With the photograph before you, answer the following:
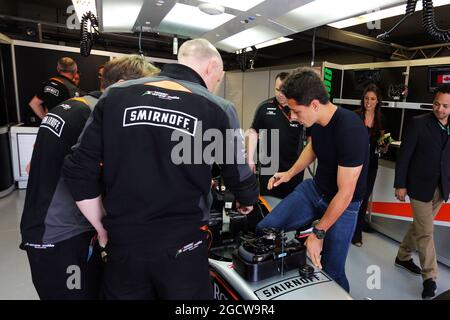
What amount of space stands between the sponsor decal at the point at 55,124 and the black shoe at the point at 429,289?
2511 mm

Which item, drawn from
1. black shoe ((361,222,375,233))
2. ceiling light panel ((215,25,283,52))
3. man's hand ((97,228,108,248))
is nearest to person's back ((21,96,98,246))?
man's hand ((97,228,108,248))

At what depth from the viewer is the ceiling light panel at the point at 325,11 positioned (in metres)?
1.55

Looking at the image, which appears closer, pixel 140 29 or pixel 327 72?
pixel 140 29

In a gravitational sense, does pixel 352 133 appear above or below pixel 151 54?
below

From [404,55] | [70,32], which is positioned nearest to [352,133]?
[404,55]

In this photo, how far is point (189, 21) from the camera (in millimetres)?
2135

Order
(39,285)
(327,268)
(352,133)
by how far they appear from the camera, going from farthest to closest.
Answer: (327,268), (352,133), (39,285)

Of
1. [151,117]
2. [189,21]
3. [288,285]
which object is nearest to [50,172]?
[151,117]

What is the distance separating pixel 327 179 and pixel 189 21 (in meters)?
1.48

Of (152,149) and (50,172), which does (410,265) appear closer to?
(152,149)

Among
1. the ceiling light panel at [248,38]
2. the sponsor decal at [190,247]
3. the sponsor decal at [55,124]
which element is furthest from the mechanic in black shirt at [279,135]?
the sponsor decal at [55,124]
